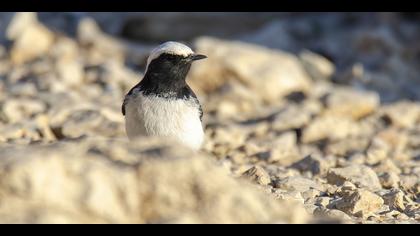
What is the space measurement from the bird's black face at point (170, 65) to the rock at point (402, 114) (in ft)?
14.7

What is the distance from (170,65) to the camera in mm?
7422

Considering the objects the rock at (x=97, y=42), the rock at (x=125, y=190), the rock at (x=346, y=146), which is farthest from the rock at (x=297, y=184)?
the rock at (x=97, y=42)

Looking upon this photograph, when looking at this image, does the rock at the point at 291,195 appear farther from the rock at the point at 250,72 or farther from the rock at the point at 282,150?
the rock at the point at 250,72

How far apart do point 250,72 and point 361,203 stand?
678 centimetres

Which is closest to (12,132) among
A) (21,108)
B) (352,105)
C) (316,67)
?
(21,108)

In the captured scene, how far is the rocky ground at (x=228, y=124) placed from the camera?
4.11 meters

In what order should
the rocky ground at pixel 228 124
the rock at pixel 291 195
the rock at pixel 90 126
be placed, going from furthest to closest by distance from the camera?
the rock at pixel 90 126 < the rock at pixel 291 195 < the rocky ground at pixel 228 124

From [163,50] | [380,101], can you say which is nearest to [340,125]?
[380,101]

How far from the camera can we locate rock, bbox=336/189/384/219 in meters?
5.81

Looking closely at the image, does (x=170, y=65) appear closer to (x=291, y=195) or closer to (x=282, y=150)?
(x=291, y=195)

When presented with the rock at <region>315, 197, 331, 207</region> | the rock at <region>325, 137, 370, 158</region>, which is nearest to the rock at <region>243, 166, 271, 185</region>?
the rock at <region>315, 197, 331, 207</region>

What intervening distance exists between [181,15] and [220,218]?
11.7 metres

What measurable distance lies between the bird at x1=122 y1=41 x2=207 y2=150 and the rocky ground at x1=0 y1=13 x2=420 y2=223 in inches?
24.3

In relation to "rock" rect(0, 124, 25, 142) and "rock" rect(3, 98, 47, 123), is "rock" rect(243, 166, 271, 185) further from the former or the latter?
"rock" rect(3, 98, 47, 123)
